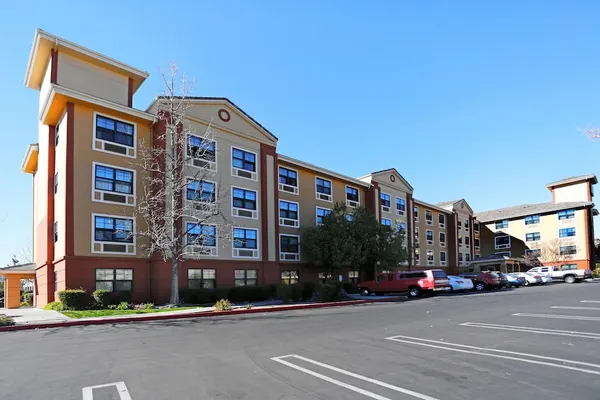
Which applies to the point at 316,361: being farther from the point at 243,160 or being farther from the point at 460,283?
the point at 460,283

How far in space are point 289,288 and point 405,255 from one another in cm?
1438

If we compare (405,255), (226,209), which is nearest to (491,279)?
(405,255)

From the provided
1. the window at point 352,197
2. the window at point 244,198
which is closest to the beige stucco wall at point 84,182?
the window at point 244,198

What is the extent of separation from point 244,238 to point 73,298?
11.6 metres

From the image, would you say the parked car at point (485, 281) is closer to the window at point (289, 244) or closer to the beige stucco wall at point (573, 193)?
the window at point (289, 244)

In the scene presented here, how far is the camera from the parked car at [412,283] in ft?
97.7

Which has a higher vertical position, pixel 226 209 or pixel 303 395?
pixel 226 209

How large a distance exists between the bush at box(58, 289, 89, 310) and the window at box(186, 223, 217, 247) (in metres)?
6.60

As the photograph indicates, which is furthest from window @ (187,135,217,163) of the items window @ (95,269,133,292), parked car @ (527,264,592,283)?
parked car @ (527,264,592,283)

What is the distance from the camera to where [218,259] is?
92.1ft

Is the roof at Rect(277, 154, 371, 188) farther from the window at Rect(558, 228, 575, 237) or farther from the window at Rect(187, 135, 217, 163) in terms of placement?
the window at Rect(558, 228, 575, 237)

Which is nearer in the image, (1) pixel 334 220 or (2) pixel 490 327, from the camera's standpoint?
(2) pixel 490 327

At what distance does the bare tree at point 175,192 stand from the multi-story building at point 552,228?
167 ft

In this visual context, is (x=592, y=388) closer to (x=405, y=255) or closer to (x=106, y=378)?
(x=106, y=378)
